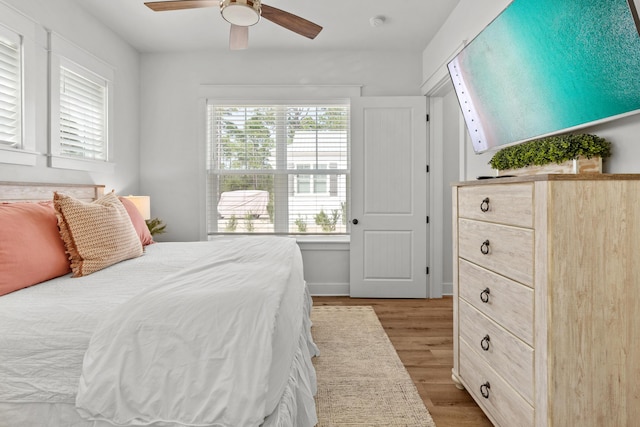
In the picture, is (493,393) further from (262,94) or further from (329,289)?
(262,94)

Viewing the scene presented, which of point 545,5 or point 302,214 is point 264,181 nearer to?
point 302,214

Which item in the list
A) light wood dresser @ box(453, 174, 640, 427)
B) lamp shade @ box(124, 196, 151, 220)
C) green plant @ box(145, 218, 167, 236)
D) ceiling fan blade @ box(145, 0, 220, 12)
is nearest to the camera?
light wood dresser @ box(453, 174, 640, 427)

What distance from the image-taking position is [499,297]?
1562mm

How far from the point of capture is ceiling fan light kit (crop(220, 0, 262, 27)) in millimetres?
2021

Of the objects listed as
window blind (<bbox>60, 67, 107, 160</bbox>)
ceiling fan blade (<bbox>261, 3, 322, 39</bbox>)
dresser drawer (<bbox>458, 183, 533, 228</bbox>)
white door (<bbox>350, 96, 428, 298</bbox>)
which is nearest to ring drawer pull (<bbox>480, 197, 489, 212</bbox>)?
dresser drawer (<bbox>458, 183, 533, 228</bbox>)

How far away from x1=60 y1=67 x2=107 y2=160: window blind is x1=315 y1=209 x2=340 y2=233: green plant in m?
2.22

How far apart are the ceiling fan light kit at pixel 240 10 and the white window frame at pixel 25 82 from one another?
1.45 metres

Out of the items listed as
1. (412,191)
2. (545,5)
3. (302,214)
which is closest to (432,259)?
(412,191)

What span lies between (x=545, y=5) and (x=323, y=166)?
106 inches

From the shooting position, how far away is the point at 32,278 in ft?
5.37

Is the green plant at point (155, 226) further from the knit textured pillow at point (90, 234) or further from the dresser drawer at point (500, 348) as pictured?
the dresser drawer at point (500, 348)

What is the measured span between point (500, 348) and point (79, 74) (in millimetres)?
3573

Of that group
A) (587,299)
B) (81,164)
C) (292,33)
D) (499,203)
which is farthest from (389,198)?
(81,164)

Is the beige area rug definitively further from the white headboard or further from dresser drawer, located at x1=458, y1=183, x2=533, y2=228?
the white headboard
